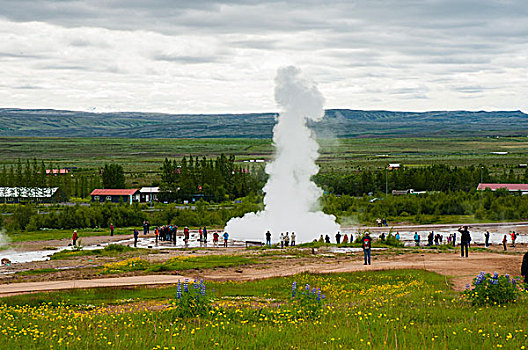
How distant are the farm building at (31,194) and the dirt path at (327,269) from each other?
219 ft

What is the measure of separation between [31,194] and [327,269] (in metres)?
73.7

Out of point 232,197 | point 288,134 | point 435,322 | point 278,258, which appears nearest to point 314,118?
point 288,134

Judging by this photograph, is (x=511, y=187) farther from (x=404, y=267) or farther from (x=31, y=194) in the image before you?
(x=31, y=194)

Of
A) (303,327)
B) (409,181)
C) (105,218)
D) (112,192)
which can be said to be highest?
(409,181)

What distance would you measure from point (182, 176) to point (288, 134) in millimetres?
49558

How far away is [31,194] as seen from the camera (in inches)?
3804

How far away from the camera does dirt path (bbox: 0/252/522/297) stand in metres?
28.5

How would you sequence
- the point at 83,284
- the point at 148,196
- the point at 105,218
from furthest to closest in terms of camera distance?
1. the point at 148,196
2. the point at 105,218
3. the point at 83,284

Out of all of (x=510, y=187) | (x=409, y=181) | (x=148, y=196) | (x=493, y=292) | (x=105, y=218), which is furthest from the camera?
(x=409, y=181)

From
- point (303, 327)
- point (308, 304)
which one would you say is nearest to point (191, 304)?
point (308, 304)

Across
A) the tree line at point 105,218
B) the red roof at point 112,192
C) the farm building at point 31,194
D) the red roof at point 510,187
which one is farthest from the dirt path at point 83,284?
the red roof at point 510,187

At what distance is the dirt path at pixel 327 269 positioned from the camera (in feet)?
93.6

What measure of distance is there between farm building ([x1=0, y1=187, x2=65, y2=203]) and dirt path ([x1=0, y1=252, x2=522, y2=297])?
66715 mm

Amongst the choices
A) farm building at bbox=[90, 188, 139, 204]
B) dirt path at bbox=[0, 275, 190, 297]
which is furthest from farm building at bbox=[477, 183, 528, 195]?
dirt path at bbox=[0, 275, 190, 297]
